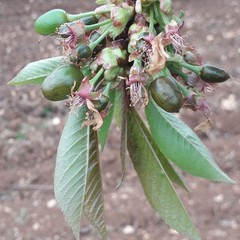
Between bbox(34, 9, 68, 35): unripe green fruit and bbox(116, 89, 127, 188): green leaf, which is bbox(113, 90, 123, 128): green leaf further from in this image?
bbox(34, 9, 68, 35): unripe green fruit

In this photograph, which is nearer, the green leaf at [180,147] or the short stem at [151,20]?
the short stem at [151,20]


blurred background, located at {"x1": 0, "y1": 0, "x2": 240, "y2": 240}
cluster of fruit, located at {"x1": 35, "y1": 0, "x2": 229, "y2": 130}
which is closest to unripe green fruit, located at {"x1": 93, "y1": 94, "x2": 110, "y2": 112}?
cluster of fruit, located at {"x1": 35, "y1": 0, "x2": 229, "y2": 130}

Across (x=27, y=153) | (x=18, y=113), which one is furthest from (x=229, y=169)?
(x=18, y=113)

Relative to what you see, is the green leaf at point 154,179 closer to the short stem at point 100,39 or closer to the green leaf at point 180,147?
the green leaf at point 180,147

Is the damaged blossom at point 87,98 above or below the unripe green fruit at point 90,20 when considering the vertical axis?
below

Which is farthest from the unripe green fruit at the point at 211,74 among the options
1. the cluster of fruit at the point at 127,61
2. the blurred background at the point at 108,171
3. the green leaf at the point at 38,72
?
the blurred background at the point at 108,171

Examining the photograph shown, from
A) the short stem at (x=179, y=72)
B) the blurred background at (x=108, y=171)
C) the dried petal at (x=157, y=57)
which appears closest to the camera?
the dried petal at (x=157, y=57)

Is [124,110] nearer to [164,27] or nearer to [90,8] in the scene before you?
[164,27]
